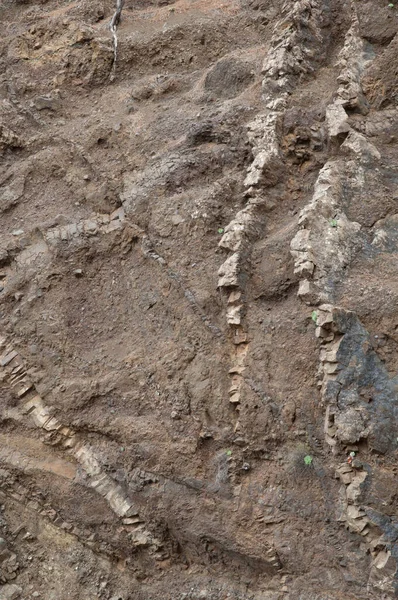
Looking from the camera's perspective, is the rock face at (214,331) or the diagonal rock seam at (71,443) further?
the diagonal rock seam at (71,443)

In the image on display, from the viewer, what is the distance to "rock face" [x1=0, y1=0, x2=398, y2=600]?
8258mm

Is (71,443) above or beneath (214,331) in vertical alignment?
beneath

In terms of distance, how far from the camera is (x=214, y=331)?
950 centimetres

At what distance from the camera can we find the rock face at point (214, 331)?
8.26 metres

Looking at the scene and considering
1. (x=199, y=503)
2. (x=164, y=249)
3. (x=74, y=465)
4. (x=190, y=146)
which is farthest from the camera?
(x=190, y=146)

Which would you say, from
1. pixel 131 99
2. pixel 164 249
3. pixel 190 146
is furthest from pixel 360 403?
pixel 131 99

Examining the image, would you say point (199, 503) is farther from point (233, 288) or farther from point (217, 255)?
point (217, 255)

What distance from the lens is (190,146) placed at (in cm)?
1130

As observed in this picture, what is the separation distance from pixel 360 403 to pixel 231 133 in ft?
17.2

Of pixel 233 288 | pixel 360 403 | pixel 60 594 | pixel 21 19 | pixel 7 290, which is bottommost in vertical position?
pixel 60 594

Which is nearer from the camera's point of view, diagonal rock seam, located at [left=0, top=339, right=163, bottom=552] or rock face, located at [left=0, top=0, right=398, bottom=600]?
rock face, located at [left=0, top=0, right=398, bottom=600]

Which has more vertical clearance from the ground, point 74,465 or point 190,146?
point 190,146

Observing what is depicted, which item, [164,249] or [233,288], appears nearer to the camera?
[233,288]

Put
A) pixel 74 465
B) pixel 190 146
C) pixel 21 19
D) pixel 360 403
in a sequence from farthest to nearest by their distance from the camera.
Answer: pixel 21 19
pixel 190 146
pixel 74 465
pixel 360 403
